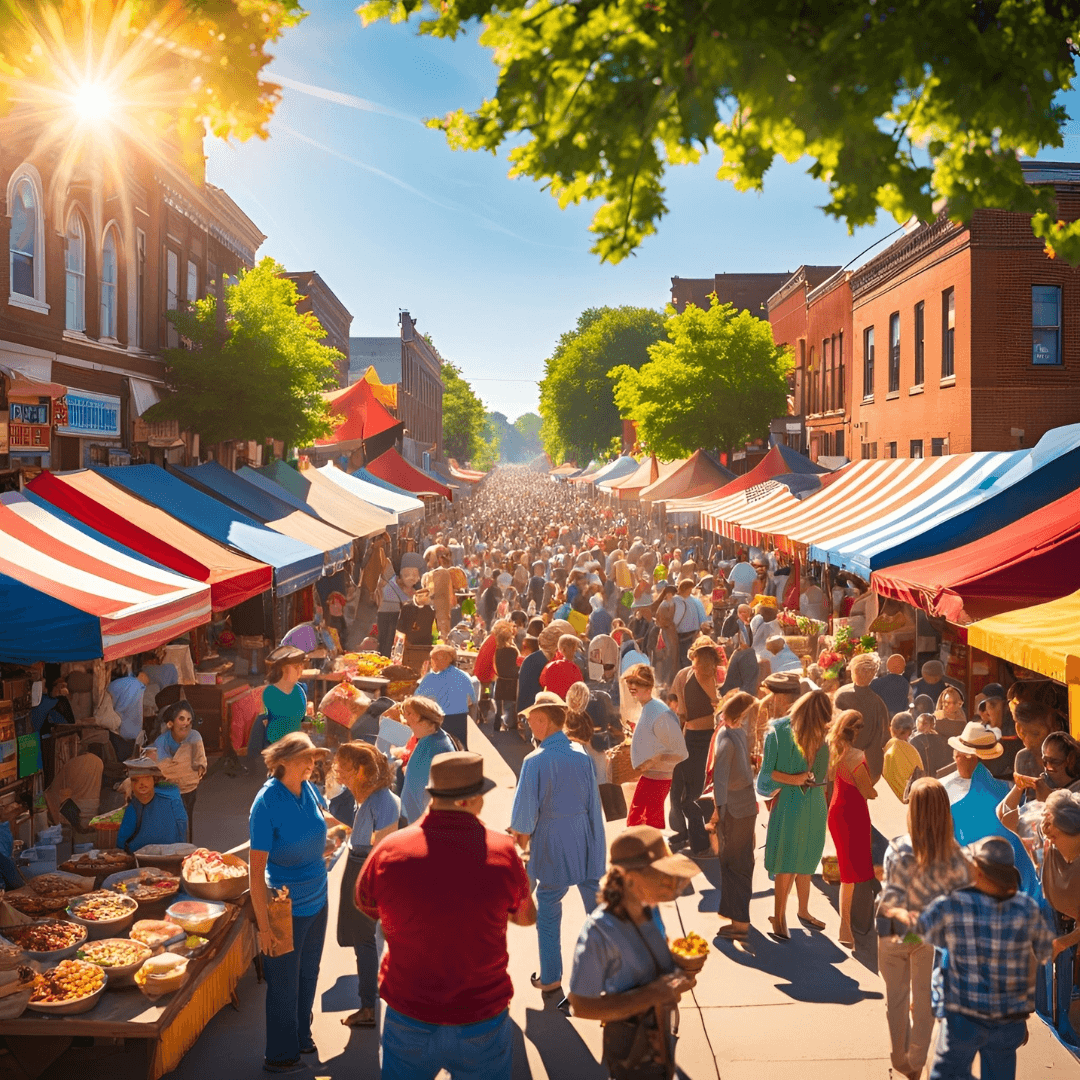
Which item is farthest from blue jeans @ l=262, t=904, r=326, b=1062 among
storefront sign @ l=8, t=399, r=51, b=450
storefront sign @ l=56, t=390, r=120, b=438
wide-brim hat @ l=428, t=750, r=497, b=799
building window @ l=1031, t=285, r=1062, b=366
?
building window @ l=1031, t=285, r=1062, b=366

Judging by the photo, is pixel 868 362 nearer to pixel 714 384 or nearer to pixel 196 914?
pixel 714 384

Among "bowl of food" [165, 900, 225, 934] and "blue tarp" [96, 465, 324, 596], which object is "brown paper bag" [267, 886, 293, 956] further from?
"blue tarp" [96, 465, 324, 596]

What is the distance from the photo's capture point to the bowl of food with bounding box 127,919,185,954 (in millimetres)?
5977

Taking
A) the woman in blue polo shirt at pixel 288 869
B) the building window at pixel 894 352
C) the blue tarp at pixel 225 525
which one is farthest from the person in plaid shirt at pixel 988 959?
the building window at pixel 894 352

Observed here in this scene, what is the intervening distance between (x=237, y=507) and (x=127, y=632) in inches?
340

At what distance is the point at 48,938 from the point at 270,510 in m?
12.0

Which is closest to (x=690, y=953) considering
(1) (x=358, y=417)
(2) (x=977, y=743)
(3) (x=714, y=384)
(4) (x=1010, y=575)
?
(2) (x=977, y=743)

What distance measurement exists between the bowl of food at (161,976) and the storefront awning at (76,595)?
2807 millimetres

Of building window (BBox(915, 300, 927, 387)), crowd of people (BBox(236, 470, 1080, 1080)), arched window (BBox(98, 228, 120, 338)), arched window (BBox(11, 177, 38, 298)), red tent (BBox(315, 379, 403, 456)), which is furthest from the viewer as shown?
red tent (BBox(315, 379, 403, 456))

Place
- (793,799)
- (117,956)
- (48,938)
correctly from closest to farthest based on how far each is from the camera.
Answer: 1. (117,956)
2. (48,938)
3. (793,799)

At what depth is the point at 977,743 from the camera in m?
6.64

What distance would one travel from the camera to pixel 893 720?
852cm

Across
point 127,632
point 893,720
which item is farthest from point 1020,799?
point 127,632

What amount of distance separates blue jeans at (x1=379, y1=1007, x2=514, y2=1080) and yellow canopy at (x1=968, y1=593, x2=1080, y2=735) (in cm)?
466
